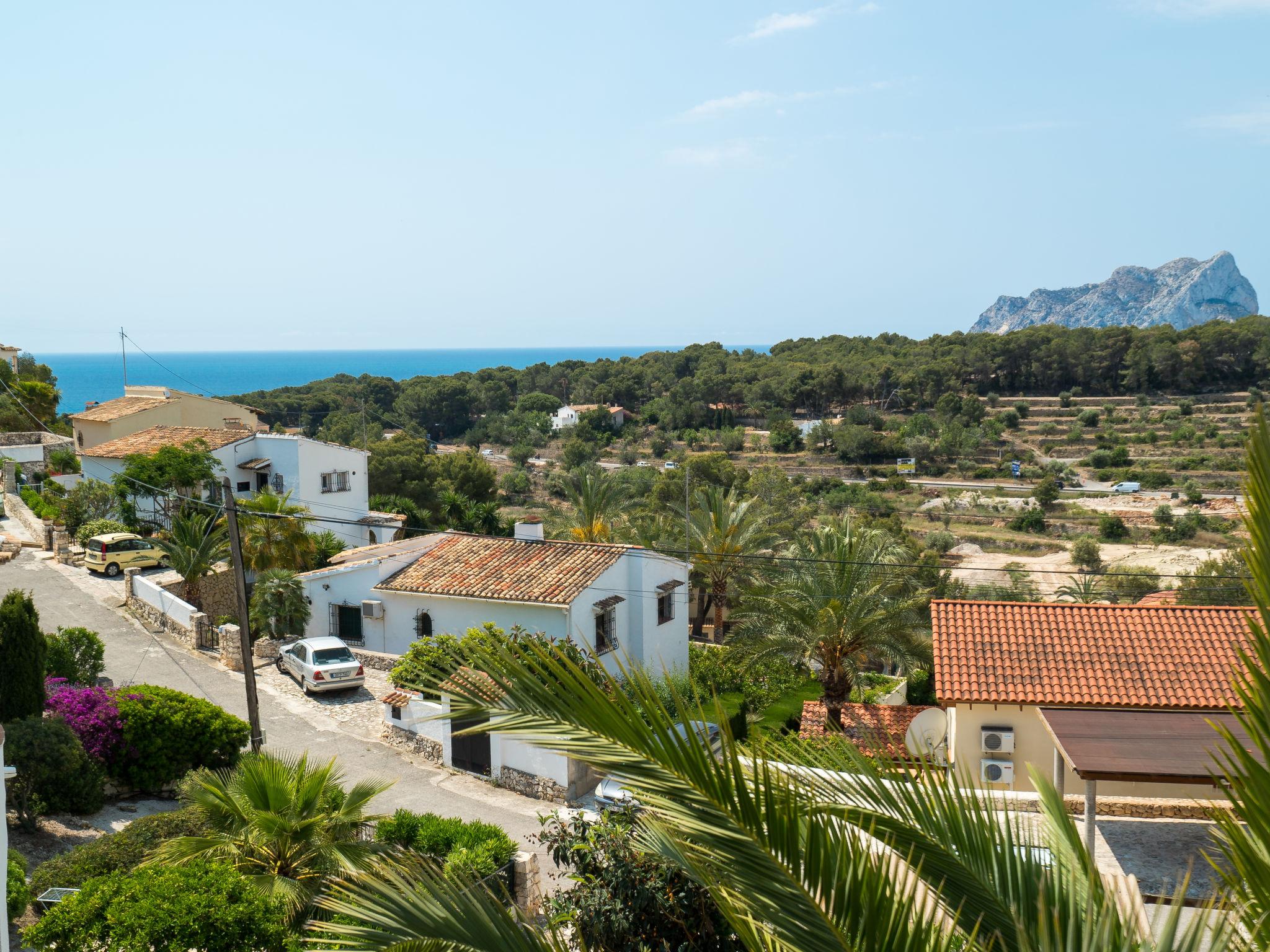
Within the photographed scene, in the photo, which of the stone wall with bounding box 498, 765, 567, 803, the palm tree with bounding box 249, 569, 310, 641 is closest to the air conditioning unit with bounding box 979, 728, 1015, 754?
the stone wall with bounding box 498, 765, 567, 803

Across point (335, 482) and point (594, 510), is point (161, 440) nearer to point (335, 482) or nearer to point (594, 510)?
point (335, 482)

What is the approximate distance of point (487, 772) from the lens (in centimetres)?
1961

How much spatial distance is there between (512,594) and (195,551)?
1019cm

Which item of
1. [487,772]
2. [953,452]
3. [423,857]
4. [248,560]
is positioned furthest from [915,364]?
[423,857]

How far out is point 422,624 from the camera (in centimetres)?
2595

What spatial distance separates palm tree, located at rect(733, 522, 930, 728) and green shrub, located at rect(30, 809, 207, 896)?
1377cm

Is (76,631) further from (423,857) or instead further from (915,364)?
(915,364)

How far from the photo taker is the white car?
23094mm

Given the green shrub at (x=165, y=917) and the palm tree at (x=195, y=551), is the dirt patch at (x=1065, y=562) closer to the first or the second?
the palm tree at (x=195, y=551)

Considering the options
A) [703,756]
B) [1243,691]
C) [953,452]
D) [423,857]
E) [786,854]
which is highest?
[1243,691]

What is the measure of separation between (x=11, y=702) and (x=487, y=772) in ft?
27.0

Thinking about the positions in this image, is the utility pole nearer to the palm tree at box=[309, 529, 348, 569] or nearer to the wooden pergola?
the wooden pergola

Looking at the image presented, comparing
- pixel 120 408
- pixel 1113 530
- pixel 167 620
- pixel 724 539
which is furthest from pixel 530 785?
pixel 1113 530

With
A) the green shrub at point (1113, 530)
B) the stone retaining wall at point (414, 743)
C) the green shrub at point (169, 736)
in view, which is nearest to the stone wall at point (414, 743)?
the stone retaining wall at point (414, 743)
